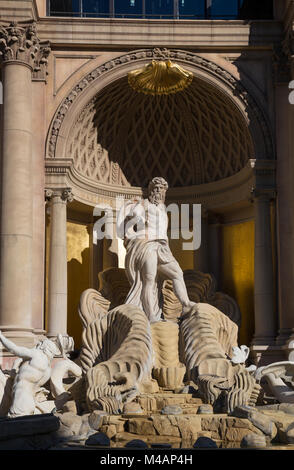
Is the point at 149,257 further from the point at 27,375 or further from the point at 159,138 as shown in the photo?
the point at 27,375

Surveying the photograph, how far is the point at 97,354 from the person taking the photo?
19.8 meters

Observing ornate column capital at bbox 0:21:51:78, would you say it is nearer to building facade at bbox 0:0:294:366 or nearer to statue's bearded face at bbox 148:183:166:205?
building facade at bbox 0:0:294:366

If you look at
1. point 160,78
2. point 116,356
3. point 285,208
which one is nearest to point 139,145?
point 160,78

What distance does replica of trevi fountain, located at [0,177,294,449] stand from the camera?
1485 cm

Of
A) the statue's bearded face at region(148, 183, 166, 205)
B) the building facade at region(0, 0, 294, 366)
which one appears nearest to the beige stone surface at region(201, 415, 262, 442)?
the building facade at region(0, 0, 294, 366)

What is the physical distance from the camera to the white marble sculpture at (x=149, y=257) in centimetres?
2155

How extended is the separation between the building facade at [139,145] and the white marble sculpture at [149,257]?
1.92 meters

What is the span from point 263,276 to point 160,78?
6318mm

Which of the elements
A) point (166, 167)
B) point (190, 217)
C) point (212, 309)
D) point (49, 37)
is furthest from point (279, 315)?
point (49, 37)

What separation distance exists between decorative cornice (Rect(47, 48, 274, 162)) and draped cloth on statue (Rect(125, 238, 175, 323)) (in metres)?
3.53

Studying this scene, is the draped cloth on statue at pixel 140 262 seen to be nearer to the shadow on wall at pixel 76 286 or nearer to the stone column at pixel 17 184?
the stone column at pixel 17 184

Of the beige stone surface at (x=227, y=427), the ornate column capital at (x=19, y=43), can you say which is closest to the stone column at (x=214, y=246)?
the ornate column capital at (x=19, y=43)

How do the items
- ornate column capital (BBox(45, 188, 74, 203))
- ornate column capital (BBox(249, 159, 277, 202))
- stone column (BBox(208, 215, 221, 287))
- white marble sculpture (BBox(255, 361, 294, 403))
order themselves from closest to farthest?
white marble sculpture (BBox(255, 361, 294, 403)) → ornate column capital (BBox(45, 188, 74, 203)) → ornate column capital (BBox(249, 159, 277, 202)) → stone column (BBox(208, 215, 221, 287))

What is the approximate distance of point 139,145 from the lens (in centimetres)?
2589
